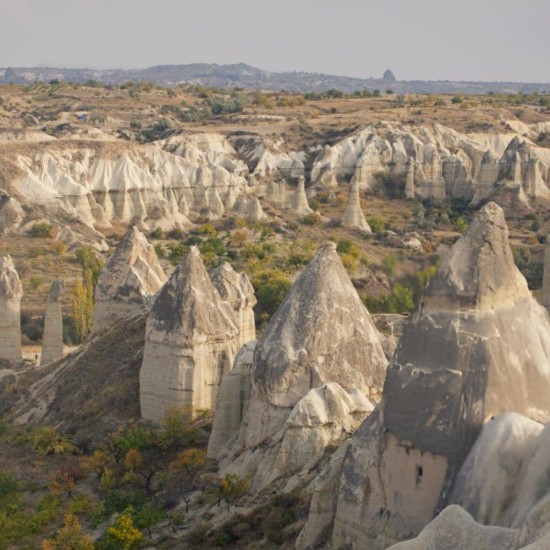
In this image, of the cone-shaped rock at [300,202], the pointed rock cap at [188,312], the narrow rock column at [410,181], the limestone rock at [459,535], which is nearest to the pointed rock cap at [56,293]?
the pointed rock cap at [188,312]

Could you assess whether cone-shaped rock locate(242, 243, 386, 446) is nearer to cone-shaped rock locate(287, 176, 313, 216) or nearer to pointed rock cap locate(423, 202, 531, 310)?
pointed rock cap locate(423, 202, 531, 310)

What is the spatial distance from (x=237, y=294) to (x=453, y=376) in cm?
1169

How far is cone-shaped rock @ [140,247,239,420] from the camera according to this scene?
1639 centimetres

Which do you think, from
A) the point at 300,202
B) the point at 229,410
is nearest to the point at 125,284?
the point at 229,410

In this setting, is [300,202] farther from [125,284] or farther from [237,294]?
[237,294]

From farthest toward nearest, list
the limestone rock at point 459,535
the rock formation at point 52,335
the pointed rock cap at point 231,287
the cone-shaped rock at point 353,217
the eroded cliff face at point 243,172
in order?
the cone-shaped rock at point 353,217
the eroded cliff face at point 243,172
the rock formation at point 52,335
the pointed rock cap at point 231,287
the limestone rock at point 459,535

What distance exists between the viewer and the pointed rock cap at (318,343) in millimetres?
13242

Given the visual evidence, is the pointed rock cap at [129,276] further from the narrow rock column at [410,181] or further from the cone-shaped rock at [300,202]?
the narrow rock column at [410,181]

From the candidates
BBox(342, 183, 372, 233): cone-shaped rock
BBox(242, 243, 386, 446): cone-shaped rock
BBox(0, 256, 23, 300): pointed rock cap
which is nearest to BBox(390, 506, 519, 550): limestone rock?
BBox(242, 243, 386, 446): cone-shaped rock

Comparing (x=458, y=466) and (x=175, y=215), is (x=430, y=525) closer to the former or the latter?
(x=458, y=466)

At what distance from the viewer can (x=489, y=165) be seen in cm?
5594

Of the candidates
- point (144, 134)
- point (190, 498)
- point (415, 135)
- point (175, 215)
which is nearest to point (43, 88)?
point (144, 134)

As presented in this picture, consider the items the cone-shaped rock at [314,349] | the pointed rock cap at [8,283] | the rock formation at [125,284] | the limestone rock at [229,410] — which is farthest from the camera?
the pointed rock cap at [8,283]

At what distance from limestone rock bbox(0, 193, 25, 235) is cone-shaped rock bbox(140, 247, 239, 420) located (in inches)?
941
